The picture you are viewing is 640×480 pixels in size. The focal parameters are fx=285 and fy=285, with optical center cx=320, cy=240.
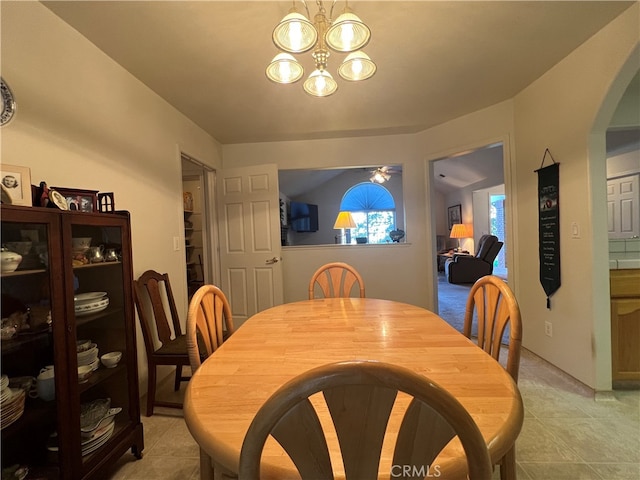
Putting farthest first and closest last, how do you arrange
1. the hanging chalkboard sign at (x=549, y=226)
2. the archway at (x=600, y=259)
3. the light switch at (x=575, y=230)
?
the hanging chalkboard sign at (x=549, y=226), the light switch at (x=575, y=230), the archway at (x=600, y=259)

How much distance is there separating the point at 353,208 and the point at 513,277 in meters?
5.81

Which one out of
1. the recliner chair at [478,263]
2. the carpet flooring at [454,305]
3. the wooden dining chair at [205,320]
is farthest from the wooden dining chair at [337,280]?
the recliner chair at [478,263]

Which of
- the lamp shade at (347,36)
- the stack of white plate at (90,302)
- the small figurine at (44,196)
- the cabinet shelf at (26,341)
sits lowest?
the cabinet shelf at (26,341)

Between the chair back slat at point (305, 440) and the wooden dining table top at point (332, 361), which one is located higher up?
the chair back slat at point (305, 440)

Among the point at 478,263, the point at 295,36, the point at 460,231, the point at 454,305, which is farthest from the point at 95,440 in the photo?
the point at 460,231

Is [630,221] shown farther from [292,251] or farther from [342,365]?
[342,365]

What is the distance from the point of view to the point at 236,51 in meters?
1.81

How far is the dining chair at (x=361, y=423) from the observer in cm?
43

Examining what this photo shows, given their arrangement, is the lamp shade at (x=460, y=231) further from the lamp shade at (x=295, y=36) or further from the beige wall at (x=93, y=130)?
the lamp shade at (x=295, y=36)

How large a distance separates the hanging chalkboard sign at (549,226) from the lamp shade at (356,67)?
1733 mm

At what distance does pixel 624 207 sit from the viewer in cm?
296

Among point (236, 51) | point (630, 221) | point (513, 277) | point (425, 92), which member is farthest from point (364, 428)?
point (630, 221)

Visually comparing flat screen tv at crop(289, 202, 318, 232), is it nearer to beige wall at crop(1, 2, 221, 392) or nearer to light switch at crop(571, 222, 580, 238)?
beige wall at crop(1, 2, 221, 392)

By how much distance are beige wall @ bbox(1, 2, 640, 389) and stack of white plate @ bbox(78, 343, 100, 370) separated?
78 centimetres
